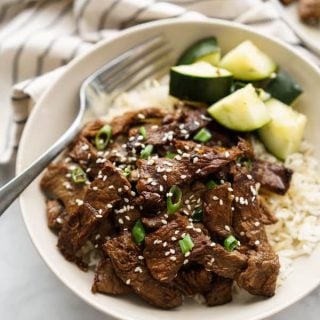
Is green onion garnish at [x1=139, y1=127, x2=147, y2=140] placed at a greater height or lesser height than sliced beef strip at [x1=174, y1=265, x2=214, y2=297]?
greater

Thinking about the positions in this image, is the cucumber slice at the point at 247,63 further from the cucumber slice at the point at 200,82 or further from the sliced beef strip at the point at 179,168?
the sliced beef strip at the point at 179,168

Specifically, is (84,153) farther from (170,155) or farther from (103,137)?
(170,155)

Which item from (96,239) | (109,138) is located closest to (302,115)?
(109,138)

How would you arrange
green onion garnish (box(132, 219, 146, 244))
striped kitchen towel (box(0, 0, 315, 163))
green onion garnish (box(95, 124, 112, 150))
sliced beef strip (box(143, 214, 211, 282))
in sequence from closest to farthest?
sliced beef strip (box(143, 214, 211, 282)) → green onion garnish (box(132, 219, 146, 244)) → green onion garnish (box(95, 124, 112, 150)) → striped kitchen towel (box(0, 0, 315, 163))

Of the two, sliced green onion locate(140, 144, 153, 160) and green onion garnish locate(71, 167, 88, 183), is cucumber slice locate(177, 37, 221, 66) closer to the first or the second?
sliced green onion locate(140, 144, 153, 160)

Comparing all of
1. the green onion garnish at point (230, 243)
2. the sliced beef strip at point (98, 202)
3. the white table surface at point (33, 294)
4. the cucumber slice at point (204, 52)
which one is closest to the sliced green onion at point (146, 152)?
the sliced beef strip at point (98, 202)

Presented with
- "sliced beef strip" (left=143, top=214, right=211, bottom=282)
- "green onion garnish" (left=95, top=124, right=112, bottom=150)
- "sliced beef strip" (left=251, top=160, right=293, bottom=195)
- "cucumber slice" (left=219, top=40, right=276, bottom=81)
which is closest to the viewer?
"sliced beef strip" (left=143, top=214, right=211, bottom=282)

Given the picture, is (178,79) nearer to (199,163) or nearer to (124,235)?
(199,163)

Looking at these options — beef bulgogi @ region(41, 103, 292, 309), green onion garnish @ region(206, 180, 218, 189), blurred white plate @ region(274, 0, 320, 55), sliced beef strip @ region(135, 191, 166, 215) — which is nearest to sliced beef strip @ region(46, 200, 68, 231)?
beef bulgogi @ region(41, 103, 292, 309)
